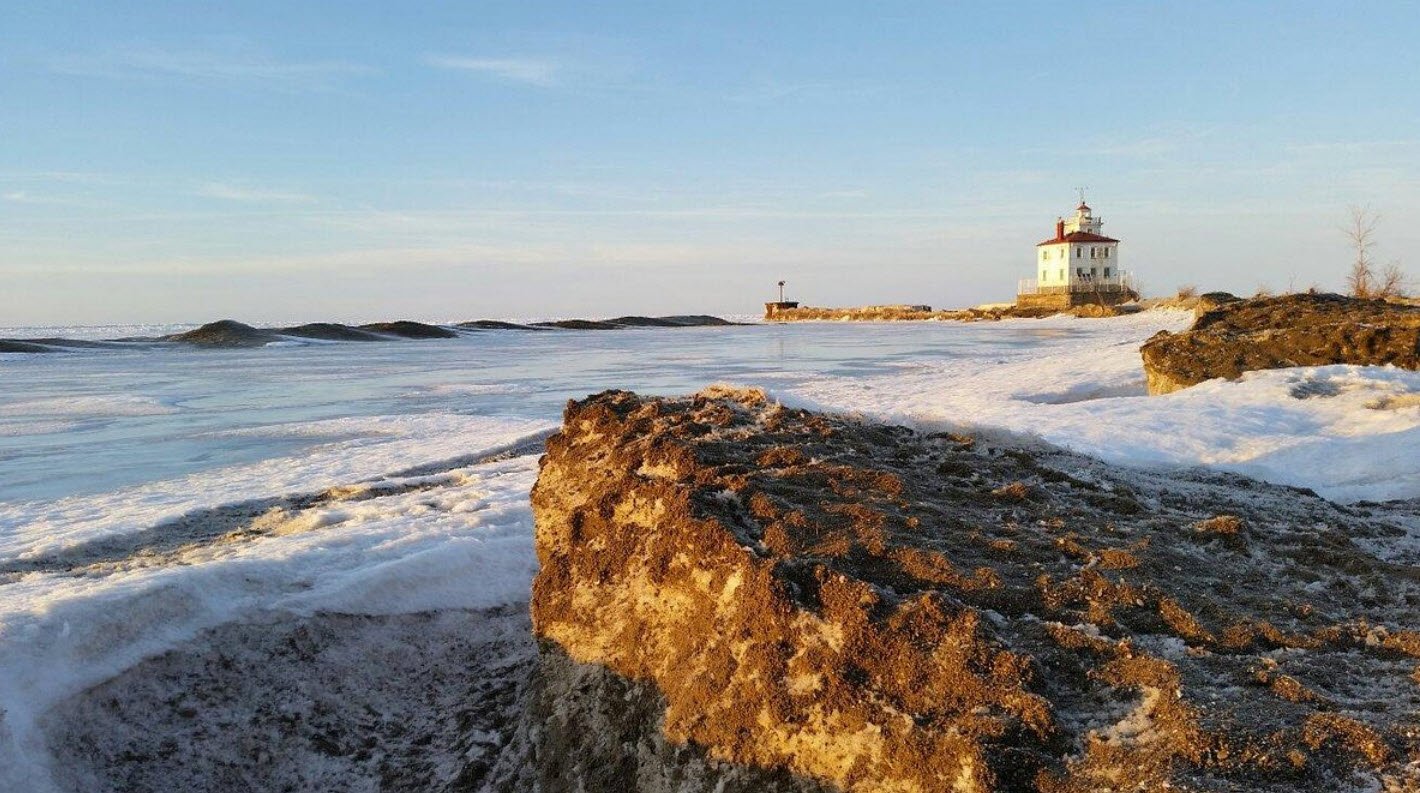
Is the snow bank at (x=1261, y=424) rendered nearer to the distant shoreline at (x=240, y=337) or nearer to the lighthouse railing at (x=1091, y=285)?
the distant shoreline at (x=240, y=337)

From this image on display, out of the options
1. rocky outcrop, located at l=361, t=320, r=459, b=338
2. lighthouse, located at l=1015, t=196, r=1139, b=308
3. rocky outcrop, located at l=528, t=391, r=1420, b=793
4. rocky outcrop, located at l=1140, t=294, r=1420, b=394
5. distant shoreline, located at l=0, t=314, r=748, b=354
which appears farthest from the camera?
lighthouse, located at l=1015, t=196, r=1139, b=308

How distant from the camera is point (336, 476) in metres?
7.55

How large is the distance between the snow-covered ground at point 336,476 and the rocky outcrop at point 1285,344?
3.47 ft

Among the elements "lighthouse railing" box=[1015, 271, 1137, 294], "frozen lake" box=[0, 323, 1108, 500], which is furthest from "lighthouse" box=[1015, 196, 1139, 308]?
"frozen lake" box=[0, 323, 1108, 500]

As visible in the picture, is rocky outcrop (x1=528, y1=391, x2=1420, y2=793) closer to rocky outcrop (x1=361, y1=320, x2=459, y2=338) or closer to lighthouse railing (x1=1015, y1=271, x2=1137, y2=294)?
rocky outcrop (x1=361, y1=320, x2=459, y2=338)

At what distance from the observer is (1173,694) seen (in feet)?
6.59

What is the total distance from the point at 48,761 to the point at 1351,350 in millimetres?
11049

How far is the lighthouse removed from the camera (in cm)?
6725

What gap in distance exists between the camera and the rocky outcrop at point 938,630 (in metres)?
1.90

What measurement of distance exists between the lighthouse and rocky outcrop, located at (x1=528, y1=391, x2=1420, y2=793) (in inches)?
2637

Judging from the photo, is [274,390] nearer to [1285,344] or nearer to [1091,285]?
[1285,344]

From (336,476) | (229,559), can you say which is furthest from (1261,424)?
(336,476)

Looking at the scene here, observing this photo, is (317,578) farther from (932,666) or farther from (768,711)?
(932,666)

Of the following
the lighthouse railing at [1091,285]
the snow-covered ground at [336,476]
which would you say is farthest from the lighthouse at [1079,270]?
the snow-covered ground at [336,476]
